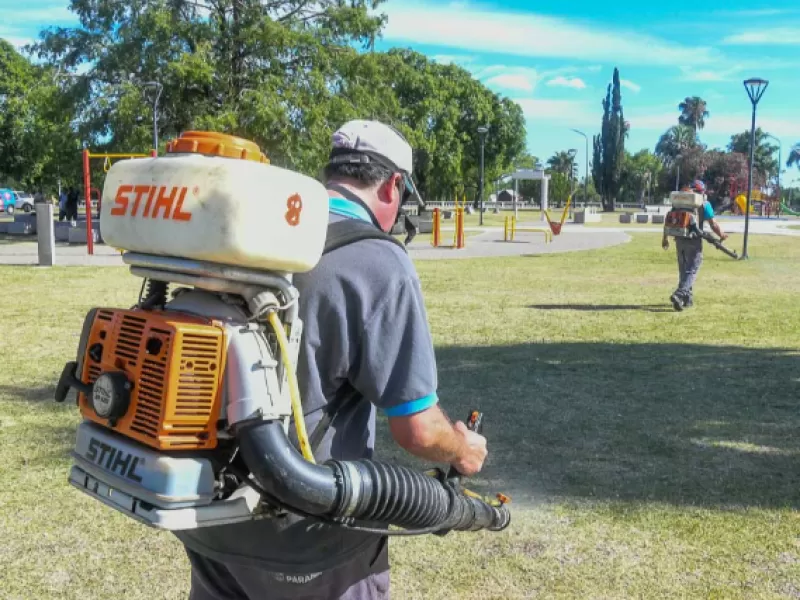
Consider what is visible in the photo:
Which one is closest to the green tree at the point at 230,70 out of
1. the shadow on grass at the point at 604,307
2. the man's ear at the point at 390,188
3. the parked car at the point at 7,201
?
the shadow on grass at the point at 604,307

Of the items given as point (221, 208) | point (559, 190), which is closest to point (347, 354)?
point (221, 208)

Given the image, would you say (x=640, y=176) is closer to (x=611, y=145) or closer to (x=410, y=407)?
(x=611, y=145)

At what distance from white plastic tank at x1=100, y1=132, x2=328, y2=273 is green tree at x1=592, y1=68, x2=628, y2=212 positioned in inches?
3534

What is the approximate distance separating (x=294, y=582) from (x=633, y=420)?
4.44 m

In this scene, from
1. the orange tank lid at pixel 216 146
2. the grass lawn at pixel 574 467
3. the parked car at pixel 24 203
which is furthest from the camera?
the parked car at pixel 24 203

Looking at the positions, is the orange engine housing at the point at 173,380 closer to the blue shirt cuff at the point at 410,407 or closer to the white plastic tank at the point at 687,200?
the blue shirt cuff at the point at 410,407

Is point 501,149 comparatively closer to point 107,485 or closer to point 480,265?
point 480,265

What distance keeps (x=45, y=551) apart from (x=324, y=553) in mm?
2406

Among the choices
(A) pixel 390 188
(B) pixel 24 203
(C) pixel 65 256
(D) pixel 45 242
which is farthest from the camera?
(B) pixel 24 203

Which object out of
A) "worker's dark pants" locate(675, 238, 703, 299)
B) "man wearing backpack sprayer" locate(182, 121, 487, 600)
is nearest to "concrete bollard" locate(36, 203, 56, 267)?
"worker's dark pants" locate(675, 238, 703, 299)

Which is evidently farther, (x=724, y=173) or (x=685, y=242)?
(x=724, y=173)

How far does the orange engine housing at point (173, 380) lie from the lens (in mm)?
1624

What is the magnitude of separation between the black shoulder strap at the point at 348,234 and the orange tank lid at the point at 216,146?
0.24 m

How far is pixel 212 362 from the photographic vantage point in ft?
5.42
